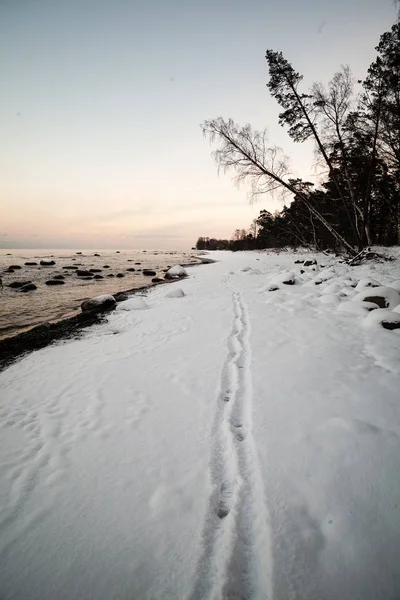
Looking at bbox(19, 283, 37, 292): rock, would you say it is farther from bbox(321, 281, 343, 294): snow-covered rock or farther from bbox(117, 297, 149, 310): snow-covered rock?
bbox(321, 281, 343, 294): snow-covered rock

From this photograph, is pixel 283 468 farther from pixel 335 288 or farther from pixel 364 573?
pixel 335 288

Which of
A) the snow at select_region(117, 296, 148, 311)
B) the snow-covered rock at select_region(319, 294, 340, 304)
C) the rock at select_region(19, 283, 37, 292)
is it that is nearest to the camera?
the snow-covered rock at select_region(319, 294, 340, 304)

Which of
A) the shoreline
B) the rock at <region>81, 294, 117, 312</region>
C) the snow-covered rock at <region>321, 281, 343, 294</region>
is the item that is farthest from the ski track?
the rock at <region>81, 294, 117, 312</region>

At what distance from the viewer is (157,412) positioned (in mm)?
3195

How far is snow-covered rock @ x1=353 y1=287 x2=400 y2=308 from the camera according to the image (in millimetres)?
5715

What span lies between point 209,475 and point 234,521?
17.5 inches

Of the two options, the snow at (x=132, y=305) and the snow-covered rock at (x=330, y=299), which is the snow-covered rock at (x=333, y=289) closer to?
the snow-covered rock at (x=330, y=299)

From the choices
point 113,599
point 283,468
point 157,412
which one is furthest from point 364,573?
point 157,412

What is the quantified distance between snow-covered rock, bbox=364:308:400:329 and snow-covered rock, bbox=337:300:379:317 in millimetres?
560

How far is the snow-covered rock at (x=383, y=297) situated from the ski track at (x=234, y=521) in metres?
4.72

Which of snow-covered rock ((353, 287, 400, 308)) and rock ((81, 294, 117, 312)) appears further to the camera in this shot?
rock ((81, 294, 117, 312))

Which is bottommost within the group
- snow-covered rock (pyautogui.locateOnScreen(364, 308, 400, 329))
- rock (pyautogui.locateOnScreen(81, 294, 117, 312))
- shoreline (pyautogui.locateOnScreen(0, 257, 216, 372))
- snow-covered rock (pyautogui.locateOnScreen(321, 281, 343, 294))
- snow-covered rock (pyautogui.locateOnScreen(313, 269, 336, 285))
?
shoreline (pyautogui.locateOnScreen(0, 257, 216, 372))

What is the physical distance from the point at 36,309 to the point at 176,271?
402 inches

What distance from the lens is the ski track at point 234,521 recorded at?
4.93ft
